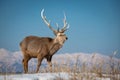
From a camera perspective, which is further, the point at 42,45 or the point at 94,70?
the point at 42,45

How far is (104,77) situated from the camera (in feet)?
17.6

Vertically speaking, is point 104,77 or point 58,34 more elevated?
point 58,34

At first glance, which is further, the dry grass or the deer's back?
the deer's back

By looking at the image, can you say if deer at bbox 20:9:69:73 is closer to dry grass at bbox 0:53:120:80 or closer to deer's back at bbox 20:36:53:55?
deer's back at bbox 20:36:53:55

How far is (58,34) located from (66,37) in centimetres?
34

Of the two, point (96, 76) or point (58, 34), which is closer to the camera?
point (96, 76)

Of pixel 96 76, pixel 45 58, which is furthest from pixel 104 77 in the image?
pixel 45 58

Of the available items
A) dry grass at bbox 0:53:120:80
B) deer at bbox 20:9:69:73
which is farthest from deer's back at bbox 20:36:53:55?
dry grass at bbox 0:53:120:80

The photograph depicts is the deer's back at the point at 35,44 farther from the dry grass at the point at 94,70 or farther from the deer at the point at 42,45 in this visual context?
the dry grass at the point at 94,70

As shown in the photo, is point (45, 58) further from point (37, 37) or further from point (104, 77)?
point (104, 77)

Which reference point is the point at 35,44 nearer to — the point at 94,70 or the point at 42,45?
the point at 42,45

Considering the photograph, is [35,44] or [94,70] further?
[35,44]

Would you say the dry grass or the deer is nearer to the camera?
the dry grass

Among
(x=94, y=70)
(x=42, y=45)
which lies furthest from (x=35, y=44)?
(x=94, y=70)
